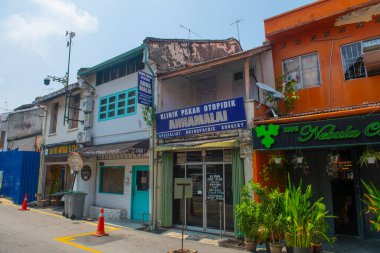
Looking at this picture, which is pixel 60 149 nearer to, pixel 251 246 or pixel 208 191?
pixel 208 191

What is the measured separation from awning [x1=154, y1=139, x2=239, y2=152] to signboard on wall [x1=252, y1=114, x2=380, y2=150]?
0.85 m

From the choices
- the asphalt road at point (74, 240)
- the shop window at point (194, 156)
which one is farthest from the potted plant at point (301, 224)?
the shop window at point (194, 156)

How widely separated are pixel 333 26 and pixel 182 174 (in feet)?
25.7

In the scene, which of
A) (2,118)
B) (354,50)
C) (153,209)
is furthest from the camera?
(2,118)

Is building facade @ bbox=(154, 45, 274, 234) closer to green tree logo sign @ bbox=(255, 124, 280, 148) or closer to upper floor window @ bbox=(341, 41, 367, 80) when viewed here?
green tree logo sign @ bbox=(255, 124, 280, 148)

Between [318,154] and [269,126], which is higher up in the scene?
[269,126]

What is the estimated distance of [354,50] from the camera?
389 inches

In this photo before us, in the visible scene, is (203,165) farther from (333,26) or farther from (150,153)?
(333,26)

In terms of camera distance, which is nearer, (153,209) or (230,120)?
(230,120)

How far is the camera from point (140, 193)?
1341cm

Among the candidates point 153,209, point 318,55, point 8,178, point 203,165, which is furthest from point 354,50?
point 8,178

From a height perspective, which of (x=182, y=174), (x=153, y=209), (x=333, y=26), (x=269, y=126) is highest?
(x=333, y=26)

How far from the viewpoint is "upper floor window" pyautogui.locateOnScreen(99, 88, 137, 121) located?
1392cm

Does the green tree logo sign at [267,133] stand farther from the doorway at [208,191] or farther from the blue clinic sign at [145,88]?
the blue clinic sign at [145,88]
